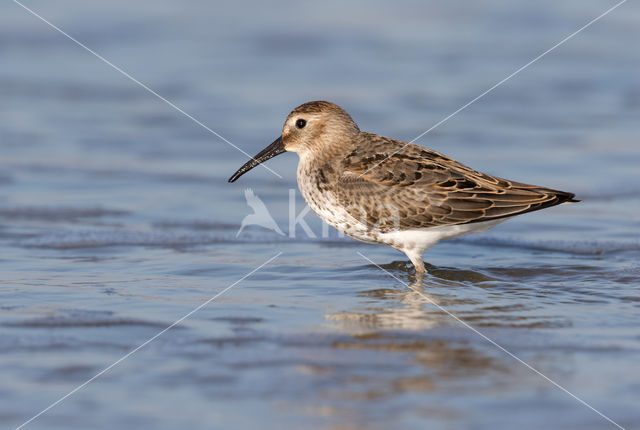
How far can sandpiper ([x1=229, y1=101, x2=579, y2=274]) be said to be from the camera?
8742 mm

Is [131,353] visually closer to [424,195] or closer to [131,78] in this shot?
[424,195]

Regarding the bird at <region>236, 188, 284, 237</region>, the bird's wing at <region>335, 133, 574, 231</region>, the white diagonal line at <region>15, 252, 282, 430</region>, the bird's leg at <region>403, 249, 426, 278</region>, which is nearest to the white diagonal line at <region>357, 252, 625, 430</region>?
the bird's leg at <region>403, 249, 426, 278</region>

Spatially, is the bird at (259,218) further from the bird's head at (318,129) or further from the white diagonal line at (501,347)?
the white diagonal line at (501,347)

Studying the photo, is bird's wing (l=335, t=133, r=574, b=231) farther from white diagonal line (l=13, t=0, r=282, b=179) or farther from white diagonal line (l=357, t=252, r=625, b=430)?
white diagonal line (l=13, t=0, r=282, b=179)

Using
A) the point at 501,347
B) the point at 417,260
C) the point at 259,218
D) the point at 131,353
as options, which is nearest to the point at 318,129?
the point at 417,260

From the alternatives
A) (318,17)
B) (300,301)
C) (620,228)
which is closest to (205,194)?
(300,301)

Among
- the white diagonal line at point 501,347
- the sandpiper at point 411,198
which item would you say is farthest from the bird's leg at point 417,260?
the white diagonal line at point 501,347

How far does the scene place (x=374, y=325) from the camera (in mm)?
7301

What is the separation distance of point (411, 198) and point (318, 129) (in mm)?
1441

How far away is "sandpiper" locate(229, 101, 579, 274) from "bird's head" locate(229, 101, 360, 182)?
391mm

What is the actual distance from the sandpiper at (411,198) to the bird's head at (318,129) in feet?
1.28

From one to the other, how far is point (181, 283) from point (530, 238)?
4.36 metres

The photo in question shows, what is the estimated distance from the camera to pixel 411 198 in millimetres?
8805

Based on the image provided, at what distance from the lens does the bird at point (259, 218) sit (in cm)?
1103
